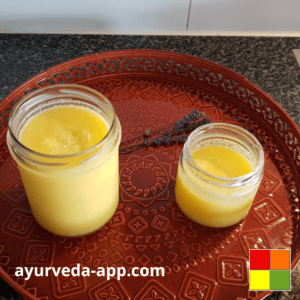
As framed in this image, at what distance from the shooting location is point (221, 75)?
0.91 meters

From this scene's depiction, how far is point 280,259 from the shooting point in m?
0.62

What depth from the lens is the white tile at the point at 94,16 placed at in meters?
1.07

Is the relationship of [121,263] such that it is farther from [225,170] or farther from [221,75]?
[221,75]

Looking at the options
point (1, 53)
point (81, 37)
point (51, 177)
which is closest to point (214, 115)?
point (51, 177)

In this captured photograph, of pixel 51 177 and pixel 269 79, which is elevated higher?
pixel 51 177

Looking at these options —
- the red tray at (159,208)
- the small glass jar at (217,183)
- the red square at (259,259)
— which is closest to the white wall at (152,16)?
the red tray at (159,208)

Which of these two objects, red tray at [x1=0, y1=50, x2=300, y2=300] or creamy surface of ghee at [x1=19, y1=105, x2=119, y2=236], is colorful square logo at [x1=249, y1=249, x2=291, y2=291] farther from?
creamy surface of ghee at [x1=19, y1=105, x2=119, y2=236]

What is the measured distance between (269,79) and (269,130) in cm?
31

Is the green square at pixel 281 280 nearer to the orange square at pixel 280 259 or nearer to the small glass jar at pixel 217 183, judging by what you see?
the orange square at pixel 280 259

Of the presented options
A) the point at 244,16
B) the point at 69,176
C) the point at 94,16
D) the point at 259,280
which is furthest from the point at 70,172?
the point at 244,16

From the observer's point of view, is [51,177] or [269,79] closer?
[51,177]

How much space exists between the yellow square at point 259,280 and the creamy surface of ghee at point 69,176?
27 cm

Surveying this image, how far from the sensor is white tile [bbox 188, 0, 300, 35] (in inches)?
42.9

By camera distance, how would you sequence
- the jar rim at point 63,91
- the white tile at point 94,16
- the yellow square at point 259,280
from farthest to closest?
the white tile at point 94,16 < the yellow square at point 259,280 < the jar rim at point 63,91
